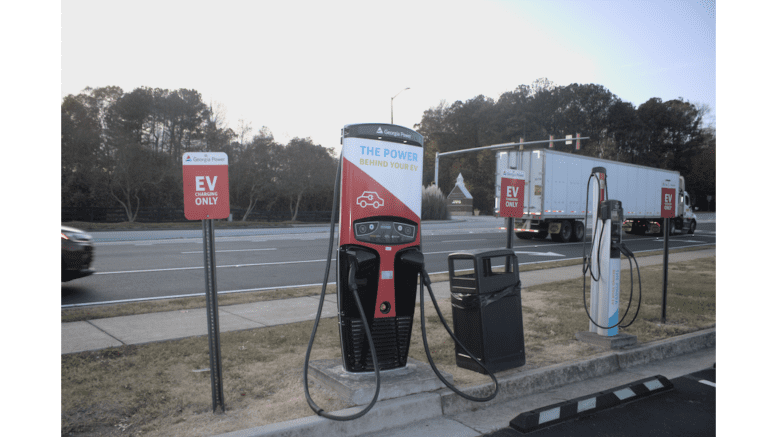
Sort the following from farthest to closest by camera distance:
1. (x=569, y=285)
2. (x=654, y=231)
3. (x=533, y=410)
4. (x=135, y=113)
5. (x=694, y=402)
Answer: (x=135, y=113)
(x=654, y=231)
(x=569, y=285)
(x=694, y=402)
(x=533, y=410)

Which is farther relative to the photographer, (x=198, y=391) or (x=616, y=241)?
(x=616, y=241)

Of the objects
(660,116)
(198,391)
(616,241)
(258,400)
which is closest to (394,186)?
(258,400)

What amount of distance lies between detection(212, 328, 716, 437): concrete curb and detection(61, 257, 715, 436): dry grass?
162 mm

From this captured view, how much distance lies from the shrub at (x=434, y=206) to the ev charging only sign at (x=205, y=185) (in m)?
37.1

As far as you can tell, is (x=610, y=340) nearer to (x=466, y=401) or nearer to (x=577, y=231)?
(x=466, y=401)

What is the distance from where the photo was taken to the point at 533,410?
13.1ft

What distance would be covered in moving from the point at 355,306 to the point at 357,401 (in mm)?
672

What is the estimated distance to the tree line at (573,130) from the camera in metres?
72.2

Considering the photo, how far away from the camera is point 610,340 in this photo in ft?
18.0

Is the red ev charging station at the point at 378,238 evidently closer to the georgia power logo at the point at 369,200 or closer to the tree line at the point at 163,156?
the georgia power logo at the point at 369,200

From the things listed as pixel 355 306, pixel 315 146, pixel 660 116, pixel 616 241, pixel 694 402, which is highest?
pixel 660 116

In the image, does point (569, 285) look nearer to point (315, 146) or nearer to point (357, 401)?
point (357, 401)

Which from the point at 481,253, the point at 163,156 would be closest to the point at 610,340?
the point at 481,253

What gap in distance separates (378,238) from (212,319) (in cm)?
130
